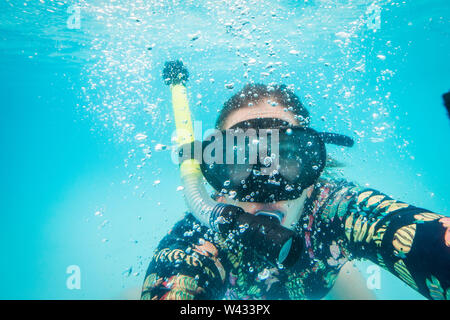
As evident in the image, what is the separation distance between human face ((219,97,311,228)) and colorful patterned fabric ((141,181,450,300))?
159mm

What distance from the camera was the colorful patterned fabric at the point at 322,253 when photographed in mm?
1449

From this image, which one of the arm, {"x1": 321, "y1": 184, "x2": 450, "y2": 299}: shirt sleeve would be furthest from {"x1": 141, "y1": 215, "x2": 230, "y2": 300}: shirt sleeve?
the arm

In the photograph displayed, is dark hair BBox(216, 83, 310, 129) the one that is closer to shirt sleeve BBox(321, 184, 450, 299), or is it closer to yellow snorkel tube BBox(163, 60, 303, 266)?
yellow snorkel tube BBox(163, 60, 303, 266)

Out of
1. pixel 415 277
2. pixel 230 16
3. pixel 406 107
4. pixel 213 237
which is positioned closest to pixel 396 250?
pixel 415 277

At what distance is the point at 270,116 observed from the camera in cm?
239

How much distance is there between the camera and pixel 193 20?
40.4 feet

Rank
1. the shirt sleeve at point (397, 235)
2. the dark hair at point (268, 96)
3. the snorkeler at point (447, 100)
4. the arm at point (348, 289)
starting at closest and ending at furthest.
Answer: the snorkeler at point (447, 100), the shirt sleeve at point (397, 235), the dark hair at point (268, 96), the arm at point (348, 289)

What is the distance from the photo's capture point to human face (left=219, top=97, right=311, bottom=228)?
216 cm

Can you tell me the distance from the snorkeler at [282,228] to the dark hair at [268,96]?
1cm

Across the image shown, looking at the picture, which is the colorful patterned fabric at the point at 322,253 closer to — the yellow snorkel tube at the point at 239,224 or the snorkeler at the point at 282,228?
the snorkeler at the point at 282,228

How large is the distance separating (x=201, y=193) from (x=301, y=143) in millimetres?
1136

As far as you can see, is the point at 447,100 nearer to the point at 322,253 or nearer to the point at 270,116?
the point at 270,116

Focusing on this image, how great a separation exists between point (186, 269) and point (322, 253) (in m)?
1.36

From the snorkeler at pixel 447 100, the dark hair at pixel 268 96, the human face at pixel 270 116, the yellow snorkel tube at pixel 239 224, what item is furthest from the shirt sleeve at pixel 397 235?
the dark hair at pixel 268 96
